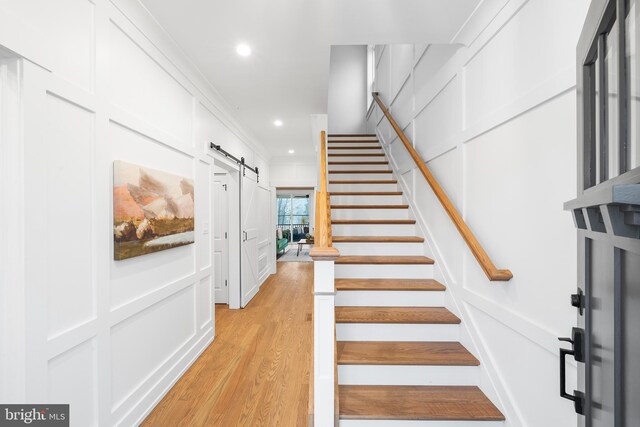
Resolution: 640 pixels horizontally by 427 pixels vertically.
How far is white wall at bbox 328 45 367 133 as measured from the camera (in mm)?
6469

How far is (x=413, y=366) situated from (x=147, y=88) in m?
2.61

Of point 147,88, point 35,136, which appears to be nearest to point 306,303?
point 147,88

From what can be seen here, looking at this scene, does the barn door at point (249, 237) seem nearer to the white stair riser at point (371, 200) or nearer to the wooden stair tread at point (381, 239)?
the white stair riser at point (371, 200)

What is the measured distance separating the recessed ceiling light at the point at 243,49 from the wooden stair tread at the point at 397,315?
2222mm

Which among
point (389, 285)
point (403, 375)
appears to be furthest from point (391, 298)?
point (403, 375)

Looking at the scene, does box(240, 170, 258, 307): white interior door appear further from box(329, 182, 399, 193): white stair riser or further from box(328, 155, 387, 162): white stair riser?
box(329, 182, 399, 193): white stair riser

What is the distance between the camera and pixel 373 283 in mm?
2350

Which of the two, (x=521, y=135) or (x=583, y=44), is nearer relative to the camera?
(x=583, y=44)

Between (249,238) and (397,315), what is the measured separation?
3.30 m

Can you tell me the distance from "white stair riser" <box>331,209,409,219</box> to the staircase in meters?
0.02

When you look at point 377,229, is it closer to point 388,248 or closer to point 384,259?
point 388,248

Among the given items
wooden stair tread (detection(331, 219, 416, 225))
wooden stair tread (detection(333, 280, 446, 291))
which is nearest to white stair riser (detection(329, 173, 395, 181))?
wooden stair tread (detection(331, 219, 416, 225))

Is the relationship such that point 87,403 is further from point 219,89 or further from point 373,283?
point 219,89

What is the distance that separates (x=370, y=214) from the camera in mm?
3189
